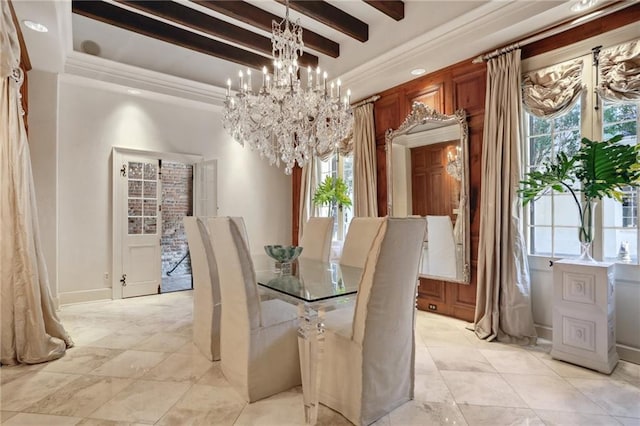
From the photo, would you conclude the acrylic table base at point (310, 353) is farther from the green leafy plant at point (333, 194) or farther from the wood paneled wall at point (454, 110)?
the green leafy plant at point (333, 194)

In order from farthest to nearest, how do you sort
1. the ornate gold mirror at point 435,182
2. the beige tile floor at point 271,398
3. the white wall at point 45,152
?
the white wall at point 45,152 → the ornate gold mirror at point 435,182 → the beige tile floor at point 271,398

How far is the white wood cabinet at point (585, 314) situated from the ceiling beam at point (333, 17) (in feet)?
10.5

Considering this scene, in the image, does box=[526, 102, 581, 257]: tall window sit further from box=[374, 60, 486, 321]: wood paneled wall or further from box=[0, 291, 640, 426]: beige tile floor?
box=[0, 291, 640, 426]: beige tile floor

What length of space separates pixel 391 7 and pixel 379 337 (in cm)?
338

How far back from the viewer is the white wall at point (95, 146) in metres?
4.12

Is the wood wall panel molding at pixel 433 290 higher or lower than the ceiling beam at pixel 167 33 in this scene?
lower

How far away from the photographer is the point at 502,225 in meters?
3.10

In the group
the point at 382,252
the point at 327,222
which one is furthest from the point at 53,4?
the point at 382,252

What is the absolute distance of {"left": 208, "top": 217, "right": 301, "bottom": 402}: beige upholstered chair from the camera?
2000mm

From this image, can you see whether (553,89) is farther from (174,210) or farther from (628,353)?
(174,210)

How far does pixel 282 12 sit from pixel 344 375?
367cm

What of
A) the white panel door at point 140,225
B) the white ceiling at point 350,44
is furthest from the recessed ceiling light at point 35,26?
the white panel door at point 140,225

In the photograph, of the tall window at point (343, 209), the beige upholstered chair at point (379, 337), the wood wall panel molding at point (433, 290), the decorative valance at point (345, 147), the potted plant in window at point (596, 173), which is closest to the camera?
the beige upholstered chair at point (379, 337)

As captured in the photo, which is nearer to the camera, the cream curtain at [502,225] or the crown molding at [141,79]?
the cream curtain at [502,225]
